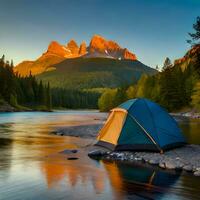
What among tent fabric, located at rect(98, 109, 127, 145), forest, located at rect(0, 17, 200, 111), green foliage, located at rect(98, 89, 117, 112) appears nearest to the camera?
tent fabric, located at rect(98, 109, 127, 145)

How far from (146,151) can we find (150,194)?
9.72 meters

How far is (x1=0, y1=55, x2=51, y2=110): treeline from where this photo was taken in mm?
152625

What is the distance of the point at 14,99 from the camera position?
155m

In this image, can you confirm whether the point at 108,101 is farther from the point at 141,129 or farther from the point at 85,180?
the point at 85,180

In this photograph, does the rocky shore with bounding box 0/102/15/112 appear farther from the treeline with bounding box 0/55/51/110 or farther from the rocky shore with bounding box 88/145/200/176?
the rocky shore with bounding box 88/145/200/176

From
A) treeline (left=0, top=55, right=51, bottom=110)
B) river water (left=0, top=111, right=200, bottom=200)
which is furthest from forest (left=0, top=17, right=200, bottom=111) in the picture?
river water (left=0, top=111, right=200, bottom=200)

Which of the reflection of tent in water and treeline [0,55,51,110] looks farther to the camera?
treeline [0,55,51,110]

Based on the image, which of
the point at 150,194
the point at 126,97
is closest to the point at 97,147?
the point at 150,194

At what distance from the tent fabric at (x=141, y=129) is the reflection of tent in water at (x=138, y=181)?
3817mm

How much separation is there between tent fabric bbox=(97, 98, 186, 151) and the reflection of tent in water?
3817mm

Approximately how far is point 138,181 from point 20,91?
6238 inches

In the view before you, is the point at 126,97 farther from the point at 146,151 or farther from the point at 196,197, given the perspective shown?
the point at 196,197

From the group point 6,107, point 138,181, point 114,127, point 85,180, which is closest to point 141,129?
point 114,127

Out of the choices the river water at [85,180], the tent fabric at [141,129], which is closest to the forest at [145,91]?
the tent fabric at [141,129]
